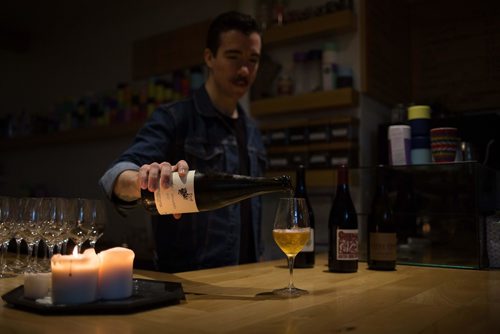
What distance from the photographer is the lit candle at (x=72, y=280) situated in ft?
2.56

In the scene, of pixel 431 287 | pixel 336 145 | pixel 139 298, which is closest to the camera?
pixel 139 298

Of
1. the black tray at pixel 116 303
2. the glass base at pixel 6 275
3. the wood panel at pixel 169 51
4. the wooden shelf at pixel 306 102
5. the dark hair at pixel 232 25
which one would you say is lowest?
the glass base at pixel 6 275

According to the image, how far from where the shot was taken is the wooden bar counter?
2.35 ft

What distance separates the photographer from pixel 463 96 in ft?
7.94

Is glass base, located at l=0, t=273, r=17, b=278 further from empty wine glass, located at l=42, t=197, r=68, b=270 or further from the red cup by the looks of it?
the red cup

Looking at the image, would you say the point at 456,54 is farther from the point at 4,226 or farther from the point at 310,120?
the point at 4,226

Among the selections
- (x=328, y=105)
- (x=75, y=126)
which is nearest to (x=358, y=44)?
(x=328, y=105)

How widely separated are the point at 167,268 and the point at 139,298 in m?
0.97

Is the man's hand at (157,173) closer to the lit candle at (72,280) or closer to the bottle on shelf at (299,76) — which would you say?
the lit candle at (72,280)

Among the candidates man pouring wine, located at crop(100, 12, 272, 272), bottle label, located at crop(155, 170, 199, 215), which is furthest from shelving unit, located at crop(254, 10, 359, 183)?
bottle label, located at crop(155, 170, 199, 215)

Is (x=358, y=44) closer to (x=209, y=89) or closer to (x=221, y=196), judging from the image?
(x=209, y=89)

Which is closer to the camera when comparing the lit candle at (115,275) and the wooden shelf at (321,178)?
the lit candle at (115,275)

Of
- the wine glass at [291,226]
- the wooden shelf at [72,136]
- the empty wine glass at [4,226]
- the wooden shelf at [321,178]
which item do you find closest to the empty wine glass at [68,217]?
the empty wine glass at [4,226]

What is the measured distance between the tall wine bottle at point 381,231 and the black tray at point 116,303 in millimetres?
702
